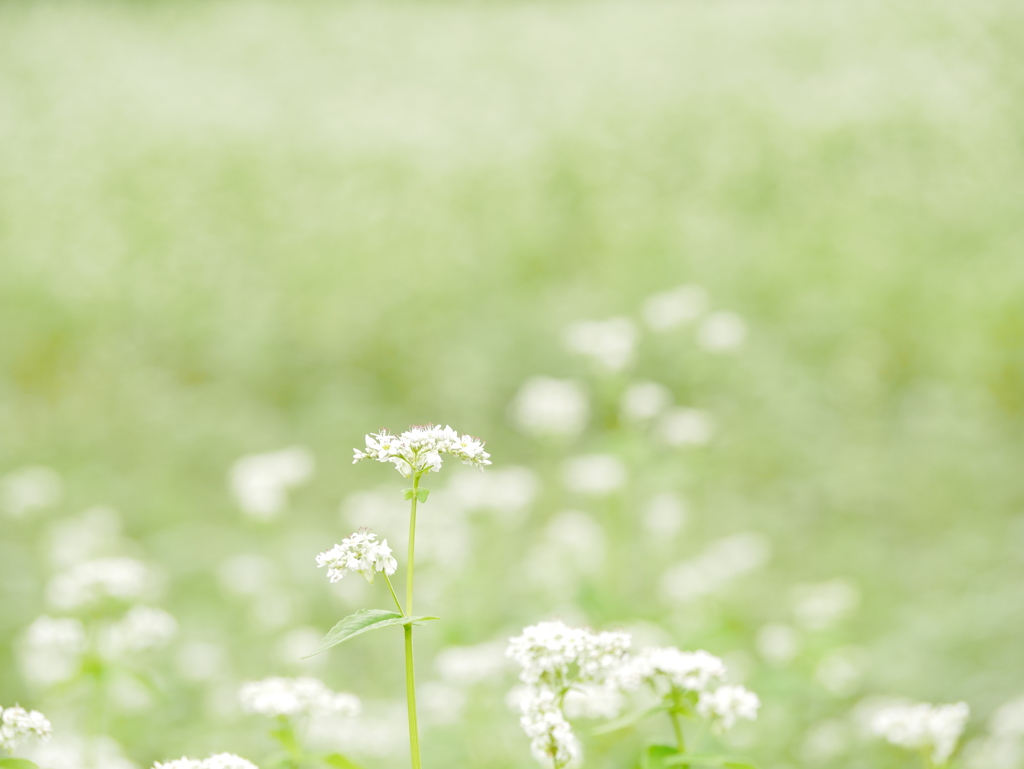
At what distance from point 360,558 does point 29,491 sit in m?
3.35

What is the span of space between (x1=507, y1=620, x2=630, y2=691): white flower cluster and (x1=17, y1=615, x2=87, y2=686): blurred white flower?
1338 mm

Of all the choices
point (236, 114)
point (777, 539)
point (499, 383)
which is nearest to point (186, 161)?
point (236, 114)

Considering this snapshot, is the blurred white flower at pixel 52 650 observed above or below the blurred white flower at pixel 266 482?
below

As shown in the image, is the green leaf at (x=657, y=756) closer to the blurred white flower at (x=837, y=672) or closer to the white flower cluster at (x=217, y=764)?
the white flower cluster at (x=217, y=764)

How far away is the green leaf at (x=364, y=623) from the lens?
1060 mm

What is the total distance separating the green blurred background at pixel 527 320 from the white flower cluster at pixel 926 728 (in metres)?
0.86

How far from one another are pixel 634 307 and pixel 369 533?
15.9 feet

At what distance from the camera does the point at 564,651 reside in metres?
1.26

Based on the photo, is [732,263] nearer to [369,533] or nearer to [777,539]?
[777,539]

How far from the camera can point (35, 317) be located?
20.7 ft

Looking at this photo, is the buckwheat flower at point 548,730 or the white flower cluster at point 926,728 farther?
the white flower cluster at point 926,728

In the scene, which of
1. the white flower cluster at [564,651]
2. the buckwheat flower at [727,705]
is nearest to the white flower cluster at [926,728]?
the buckwheat flower at [727,705]

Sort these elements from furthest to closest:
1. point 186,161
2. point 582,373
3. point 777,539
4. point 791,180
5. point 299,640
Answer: point 186,161 → point 791,180 → point 582,373 → point 777,539 → point 299,640

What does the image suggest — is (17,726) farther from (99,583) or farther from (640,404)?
(640,404)
